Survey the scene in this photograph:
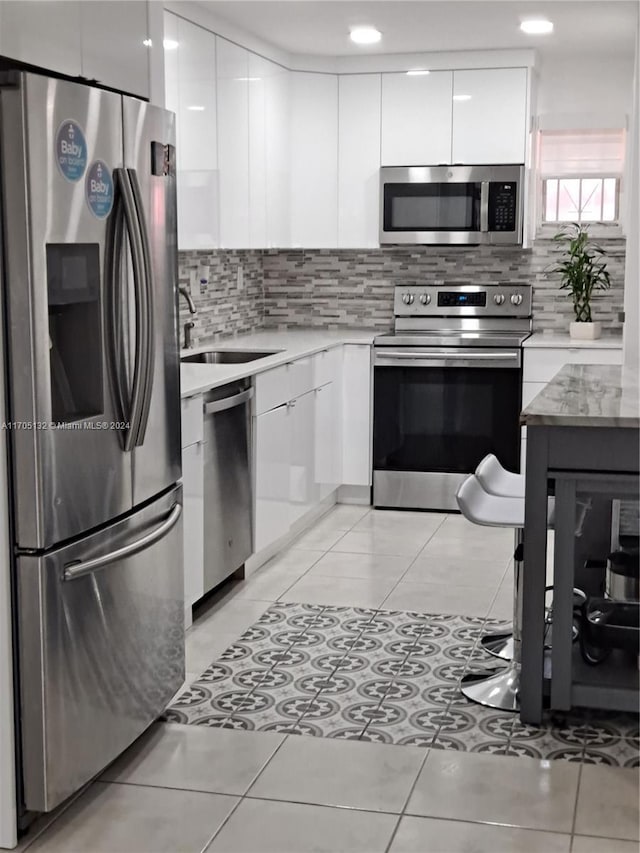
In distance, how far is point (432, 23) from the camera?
5.13m

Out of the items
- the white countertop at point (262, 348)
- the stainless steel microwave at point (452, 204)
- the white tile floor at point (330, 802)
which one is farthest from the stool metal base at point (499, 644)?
the stainless steel microwave at point (452, 204)

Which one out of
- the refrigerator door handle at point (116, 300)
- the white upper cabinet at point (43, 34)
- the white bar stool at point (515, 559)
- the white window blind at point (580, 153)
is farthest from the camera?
the white window blind at point (580, 153)

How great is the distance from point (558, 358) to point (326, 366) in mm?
1244

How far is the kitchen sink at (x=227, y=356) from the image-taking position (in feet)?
17.2

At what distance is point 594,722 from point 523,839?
0.74 m

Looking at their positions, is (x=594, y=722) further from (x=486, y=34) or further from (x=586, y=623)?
(x=486, y=34)

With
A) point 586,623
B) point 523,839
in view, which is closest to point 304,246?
point 586,623

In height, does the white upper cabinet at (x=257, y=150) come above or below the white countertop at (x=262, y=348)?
above

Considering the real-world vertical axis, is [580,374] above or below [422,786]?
above

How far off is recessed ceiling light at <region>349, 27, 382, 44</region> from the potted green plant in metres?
1.56

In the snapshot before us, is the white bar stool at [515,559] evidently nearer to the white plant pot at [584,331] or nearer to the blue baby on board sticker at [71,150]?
the blue baby on board sticker at [71,150]

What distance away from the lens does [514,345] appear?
5754mm

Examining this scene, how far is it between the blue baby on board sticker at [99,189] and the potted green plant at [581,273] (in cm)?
382

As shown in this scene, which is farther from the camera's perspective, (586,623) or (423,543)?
(423,543)
